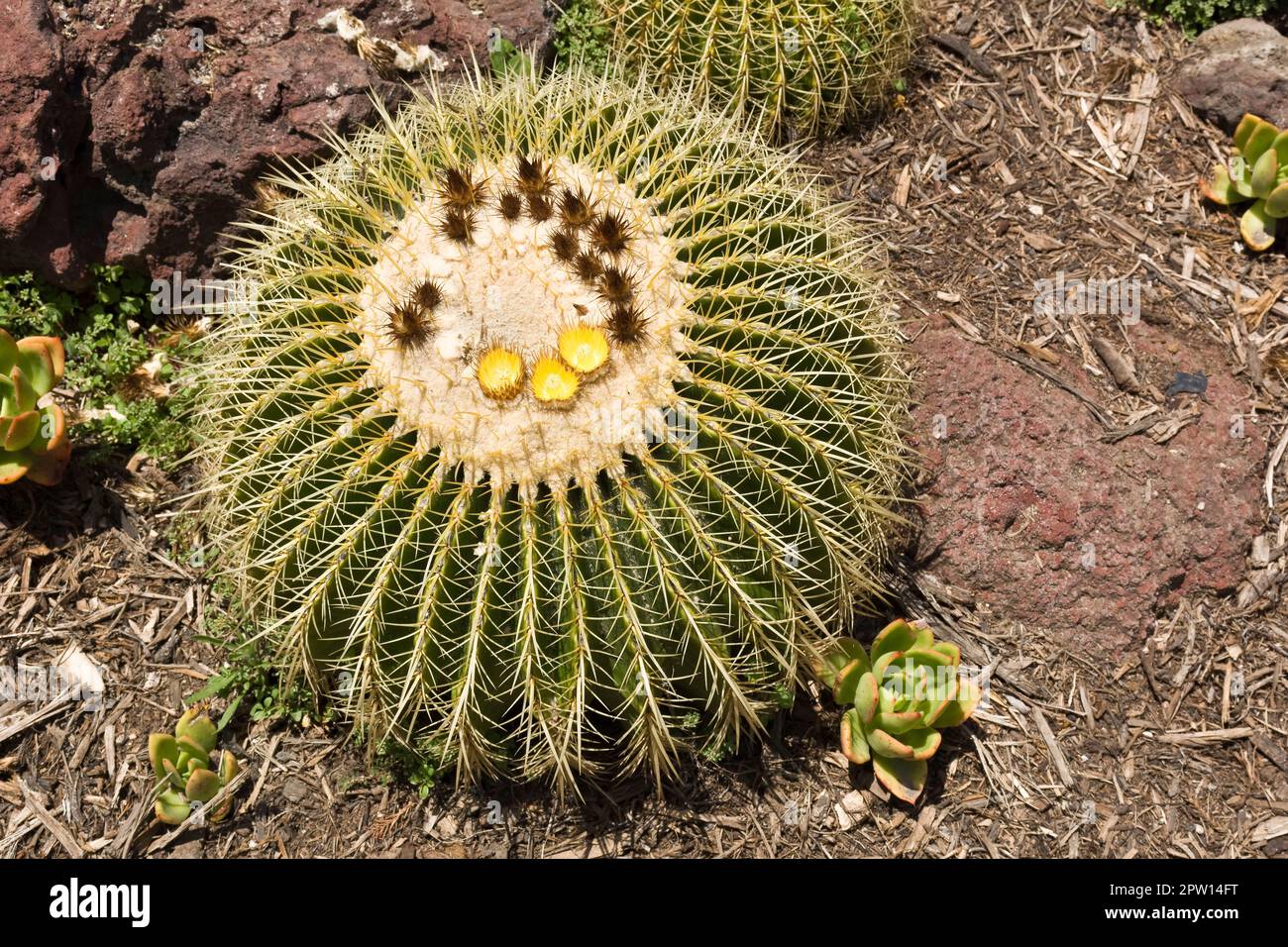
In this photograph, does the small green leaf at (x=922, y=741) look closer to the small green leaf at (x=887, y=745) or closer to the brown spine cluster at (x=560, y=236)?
the small green leaf at (x=887, y=745)

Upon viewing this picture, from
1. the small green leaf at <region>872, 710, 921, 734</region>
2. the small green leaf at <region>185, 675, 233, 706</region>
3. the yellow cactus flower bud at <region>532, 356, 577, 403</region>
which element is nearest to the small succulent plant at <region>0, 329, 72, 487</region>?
the small green leaf at <region>185, 675, 233, 706</region>

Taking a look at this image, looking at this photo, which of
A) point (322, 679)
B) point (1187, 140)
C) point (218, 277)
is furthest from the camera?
point (1187, 140)

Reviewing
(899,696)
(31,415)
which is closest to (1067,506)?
(899,696)

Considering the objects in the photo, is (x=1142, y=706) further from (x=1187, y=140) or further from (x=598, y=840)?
(x=1187, y=140)

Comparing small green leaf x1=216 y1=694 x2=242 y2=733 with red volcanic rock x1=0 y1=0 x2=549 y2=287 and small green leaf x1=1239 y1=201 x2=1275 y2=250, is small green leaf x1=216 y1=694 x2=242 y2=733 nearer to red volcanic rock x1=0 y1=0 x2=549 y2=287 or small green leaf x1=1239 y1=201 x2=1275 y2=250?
red volcanic rock x1=0 y1=0 x2=549 y2=287

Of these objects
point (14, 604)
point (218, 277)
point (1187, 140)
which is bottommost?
point (14, 604)

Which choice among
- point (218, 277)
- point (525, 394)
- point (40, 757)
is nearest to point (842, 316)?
point (525, 394)

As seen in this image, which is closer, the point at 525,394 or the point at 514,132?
the point at 525,394

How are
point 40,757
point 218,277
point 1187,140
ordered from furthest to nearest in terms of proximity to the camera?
1. point 1187,140
2. point 218,277
3. point 40,757

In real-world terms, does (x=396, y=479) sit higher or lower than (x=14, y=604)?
higher
